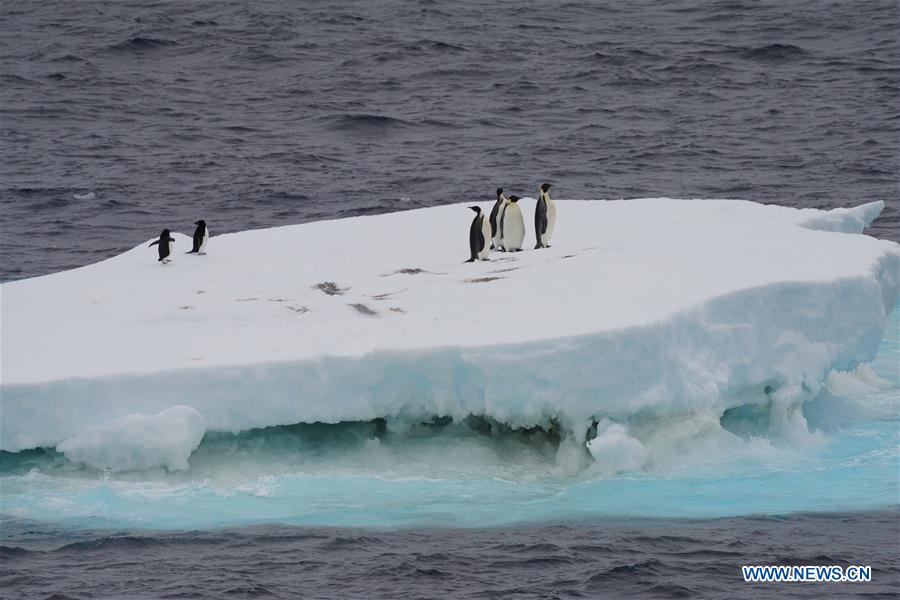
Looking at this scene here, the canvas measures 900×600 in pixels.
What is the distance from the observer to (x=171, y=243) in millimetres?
14281

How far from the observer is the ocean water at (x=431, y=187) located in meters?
8.84

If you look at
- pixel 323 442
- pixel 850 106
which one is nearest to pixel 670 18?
pixel 850 106

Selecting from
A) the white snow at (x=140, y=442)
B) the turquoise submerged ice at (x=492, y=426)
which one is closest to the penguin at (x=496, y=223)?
the turquoise submerged ice at (x=492, y=426)

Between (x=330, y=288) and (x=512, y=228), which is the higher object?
(x=512, y=228)

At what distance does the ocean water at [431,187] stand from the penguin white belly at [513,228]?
3.78 metres

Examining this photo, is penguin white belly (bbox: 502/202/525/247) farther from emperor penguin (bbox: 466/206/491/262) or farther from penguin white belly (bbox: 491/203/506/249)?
emperor penguin (bbox: 466/206/491/262)

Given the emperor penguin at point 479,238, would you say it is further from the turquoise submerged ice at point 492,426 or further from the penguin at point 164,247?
the penguin at point 164,247

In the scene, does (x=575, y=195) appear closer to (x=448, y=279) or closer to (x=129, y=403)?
(x=448, y=279)

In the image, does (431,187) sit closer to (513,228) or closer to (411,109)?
(411,109)

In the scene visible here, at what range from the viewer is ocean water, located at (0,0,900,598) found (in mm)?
8836

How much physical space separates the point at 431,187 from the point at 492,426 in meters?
13.7

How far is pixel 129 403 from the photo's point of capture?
10078mm

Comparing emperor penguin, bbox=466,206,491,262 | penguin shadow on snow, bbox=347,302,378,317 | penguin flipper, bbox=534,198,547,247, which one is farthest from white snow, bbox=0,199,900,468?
penguin flipper, bbox=534,198,547,247

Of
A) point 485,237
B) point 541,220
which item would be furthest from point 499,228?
point 485,237
